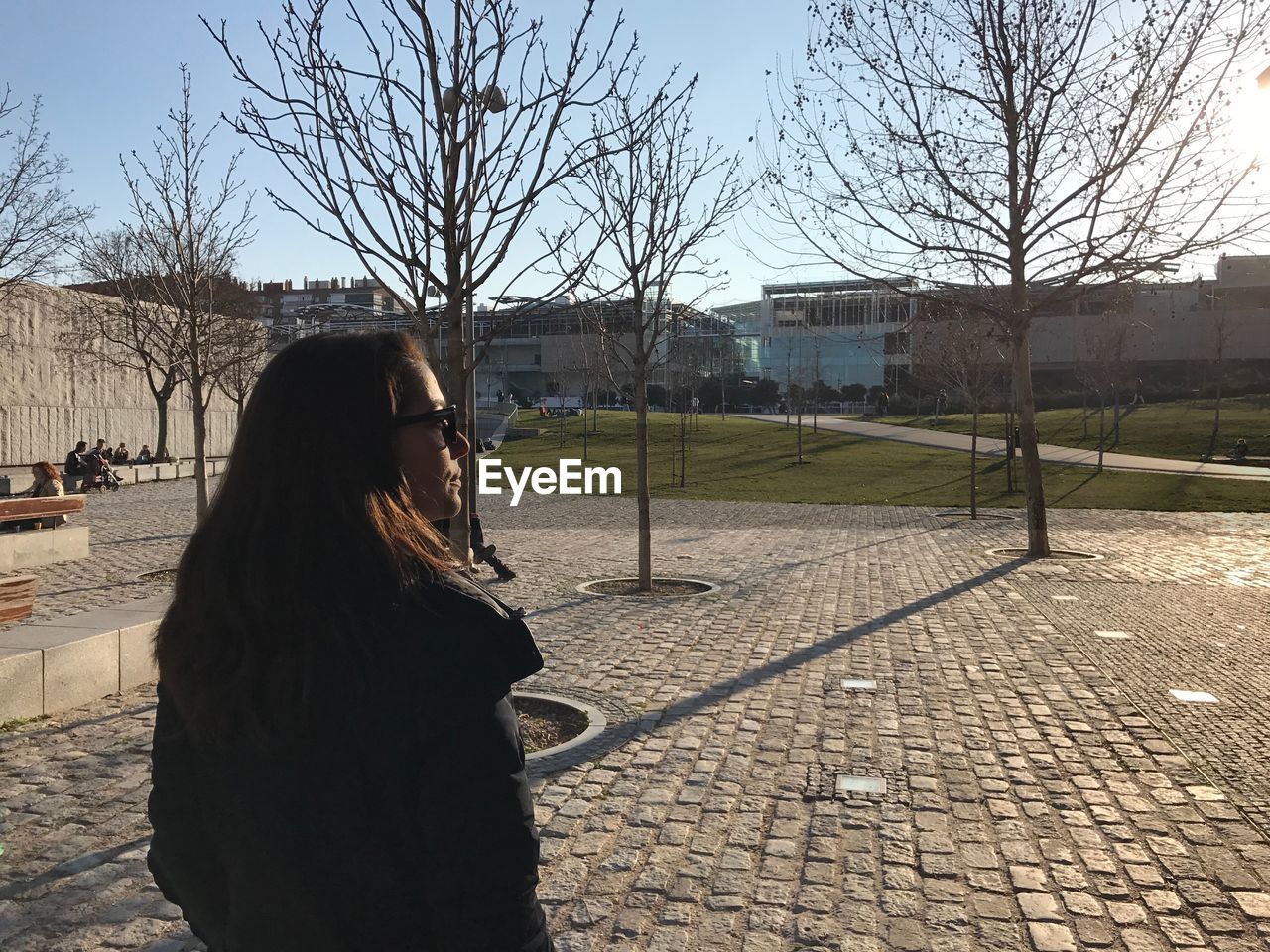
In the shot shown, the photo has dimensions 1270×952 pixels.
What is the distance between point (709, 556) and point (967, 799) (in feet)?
35.4

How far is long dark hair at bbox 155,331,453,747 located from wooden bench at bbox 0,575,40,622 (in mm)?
8008

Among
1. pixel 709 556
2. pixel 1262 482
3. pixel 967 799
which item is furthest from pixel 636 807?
pixel 1262 482

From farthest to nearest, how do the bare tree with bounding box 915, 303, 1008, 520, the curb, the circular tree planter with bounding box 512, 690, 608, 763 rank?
the bare tree with bounding box 915, 303, 1008, 520
the curb
the circular tree planter with bounding box 512, 690, 608, 763

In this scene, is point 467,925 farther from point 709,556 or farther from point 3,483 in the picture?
point 3,483

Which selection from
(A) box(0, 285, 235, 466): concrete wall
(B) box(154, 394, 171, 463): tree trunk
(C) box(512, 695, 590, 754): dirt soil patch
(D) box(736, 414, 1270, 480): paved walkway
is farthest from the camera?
(B) box(154, 394, 171, 463): tree trunk

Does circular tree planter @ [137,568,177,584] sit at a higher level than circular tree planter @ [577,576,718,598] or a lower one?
higher

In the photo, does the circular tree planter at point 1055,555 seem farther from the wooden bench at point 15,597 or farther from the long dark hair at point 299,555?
the long dark hair at point 299,555

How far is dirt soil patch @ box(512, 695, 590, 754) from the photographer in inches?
259

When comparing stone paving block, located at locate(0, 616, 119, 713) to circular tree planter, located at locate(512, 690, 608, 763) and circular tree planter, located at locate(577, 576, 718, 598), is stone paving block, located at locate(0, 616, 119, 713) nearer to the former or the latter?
circular tree planter, located at locate(512, 690, 608, 763)

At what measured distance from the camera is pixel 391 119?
7.06 m

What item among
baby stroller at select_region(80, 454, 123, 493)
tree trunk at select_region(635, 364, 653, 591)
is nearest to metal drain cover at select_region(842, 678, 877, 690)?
tree trunk at select_region(635, 364, 653, 591)

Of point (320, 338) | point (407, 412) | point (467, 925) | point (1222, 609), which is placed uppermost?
point (320, 338)

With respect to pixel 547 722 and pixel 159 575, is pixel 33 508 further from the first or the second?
pixel 547 722

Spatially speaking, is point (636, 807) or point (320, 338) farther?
point (636, 807)
